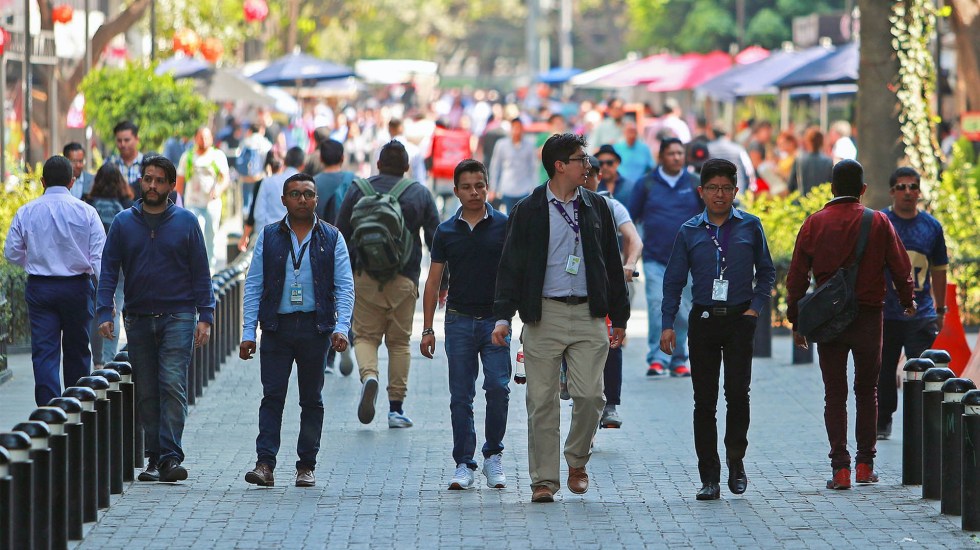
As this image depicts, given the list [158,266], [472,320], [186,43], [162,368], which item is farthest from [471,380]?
[186,43]

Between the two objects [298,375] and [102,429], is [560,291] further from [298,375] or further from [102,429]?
[102,429]

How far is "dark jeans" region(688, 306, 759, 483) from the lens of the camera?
8781 millimetres

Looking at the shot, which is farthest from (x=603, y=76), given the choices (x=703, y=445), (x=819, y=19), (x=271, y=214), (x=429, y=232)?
(x=703, y=445)

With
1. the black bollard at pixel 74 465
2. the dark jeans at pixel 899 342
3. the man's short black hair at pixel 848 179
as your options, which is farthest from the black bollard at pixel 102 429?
the dark jeans at pixel 899 342

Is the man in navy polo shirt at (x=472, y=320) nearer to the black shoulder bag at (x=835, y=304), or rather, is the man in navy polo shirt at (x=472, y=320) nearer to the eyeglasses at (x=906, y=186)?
the black shoulder bag at (x=835, y=304)

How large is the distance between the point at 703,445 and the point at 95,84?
17.3m

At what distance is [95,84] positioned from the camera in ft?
80.4

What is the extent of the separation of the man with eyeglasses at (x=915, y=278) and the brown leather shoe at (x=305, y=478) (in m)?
3.47

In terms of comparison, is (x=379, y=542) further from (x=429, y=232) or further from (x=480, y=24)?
(x=480, y=24)

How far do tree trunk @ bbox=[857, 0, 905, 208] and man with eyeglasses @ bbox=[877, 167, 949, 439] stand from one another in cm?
679

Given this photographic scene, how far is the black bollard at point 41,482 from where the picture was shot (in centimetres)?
692

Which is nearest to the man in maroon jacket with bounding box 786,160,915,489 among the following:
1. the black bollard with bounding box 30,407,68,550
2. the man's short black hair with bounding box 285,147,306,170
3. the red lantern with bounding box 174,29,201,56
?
the black bollard with bounding box 30,407,68,550

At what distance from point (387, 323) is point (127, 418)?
8.32 ft

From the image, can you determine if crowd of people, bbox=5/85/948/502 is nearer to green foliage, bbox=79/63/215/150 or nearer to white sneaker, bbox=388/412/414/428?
white sneaker, bbox=388/412/414/428
